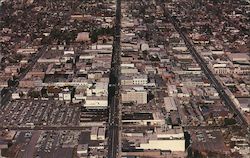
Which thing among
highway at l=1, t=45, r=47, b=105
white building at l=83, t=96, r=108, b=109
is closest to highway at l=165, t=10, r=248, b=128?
white building at l=83, t=96, r=108, b=109

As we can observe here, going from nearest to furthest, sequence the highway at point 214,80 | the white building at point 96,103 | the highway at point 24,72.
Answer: the highway at point 214,80 < the white building at point 96,103 < the highway at point 24,72

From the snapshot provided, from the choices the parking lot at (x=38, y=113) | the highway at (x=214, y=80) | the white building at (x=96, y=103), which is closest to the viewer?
the parking lot at (x=38, y=113)

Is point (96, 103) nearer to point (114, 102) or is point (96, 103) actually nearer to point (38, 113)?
point (114, 102)

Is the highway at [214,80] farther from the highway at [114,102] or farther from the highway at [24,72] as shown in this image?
the highway at [24,72]

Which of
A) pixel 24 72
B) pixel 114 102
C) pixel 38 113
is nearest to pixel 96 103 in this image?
pixel 114 102

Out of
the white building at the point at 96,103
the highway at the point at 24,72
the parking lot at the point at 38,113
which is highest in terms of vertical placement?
the white building at the point at 96,103

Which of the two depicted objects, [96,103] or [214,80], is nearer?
[96,103]

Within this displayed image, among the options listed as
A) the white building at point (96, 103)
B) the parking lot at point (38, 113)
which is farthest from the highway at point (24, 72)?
the white building at point (96, 103)

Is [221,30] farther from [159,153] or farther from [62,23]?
[159,153]

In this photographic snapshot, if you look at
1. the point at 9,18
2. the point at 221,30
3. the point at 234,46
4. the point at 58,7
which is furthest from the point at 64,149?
the point at 58,7

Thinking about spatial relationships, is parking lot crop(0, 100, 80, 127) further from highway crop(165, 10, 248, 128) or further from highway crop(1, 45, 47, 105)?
highway crop(165, 10, 248, 128)
